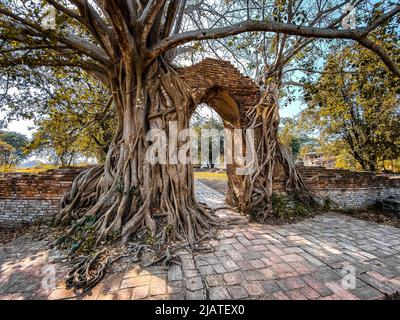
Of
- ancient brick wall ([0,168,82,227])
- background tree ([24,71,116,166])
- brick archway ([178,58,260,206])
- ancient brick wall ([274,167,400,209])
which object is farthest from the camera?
ancient brick wall ([274,167,400,209])

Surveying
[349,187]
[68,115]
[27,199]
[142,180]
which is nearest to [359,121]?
[349,187]

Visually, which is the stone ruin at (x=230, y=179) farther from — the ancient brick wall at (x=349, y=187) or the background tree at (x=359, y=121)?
the background tree at (x=359, y=121)

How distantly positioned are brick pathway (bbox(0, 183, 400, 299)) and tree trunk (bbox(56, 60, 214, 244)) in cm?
64

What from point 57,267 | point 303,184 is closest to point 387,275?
point 303,184

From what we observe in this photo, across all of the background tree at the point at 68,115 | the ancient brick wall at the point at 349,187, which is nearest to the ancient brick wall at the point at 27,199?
the background tree at the point at 68,115

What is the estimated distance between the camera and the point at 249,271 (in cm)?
227

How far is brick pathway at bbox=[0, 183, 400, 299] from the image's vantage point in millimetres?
1905

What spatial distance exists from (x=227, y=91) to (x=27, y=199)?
17.6 ft

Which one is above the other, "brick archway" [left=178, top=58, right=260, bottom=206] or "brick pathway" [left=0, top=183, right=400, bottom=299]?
"brick archway" [left=178, top=58, right=260, bottom=206]

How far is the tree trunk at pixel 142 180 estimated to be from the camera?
3.19m

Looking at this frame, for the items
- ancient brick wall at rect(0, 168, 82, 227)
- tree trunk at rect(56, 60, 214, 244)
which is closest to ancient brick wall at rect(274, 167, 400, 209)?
tree trunk at rect(56, 60, 214, 244)

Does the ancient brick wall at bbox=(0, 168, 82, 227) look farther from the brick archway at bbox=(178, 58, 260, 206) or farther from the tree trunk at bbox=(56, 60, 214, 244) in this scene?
the brick archway at bbox=(178, 58, 260, 206)
